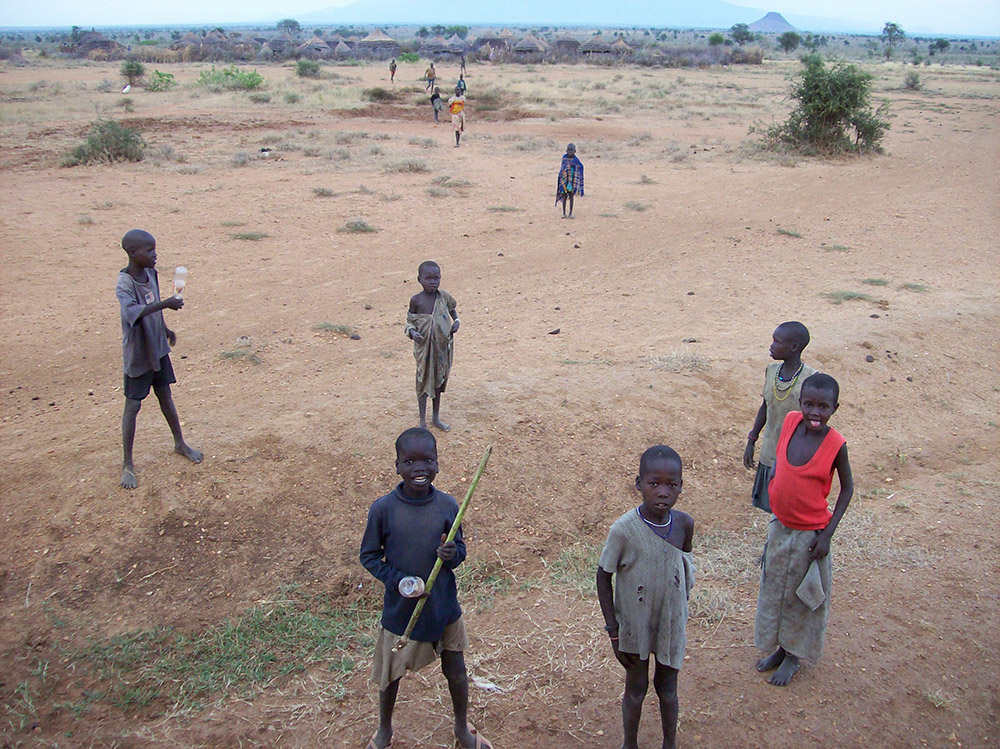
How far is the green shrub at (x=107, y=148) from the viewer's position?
1494 centimetres

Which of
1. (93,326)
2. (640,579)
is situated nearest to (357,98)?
(93,326)

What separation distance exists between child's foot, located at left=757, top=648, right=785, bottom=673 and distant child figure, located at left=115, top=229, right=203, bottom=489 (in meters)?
3.26

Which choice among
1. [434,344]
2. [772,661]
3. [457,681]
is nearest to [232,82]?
[434,344]

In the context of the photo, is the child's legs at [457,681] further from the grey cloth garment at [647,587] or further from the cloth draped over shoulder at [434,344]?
the cloth draped over shoulder at [434,344]

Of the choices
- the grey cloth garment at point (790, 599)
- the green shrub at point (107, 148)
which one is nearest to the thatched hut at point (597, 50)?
the green shrub at point (107, 148)

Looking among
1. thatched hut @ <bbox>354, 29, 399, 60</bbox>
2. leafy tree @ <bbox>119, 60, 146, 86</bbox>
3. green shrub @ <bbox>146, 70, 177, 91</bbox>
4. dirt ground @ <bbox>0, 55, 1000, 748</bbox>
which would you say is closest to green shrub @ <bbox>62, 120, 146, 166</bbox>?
dirt ground @ <bbox>0, 55, 1000, 748</bbox>

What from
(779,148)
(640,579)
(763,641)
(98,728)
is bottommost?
(98,728)

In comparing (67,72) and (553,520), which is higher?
(67,72)

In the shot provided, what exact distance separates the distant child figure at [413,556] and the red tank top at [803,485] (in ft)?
4.33

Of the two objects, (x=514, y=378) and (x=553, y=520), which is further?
(x=514, y=378)

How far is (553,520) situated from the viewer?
4.68m

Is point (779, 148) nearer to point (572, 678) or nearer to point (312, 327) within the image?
point (312, 327)

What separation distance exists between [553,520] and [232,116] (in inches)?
837

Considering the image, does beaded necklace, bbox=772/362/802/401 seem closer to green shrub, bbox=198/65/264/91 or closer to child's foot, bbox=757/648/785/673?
child's foot, bbox=757/648/785/673
